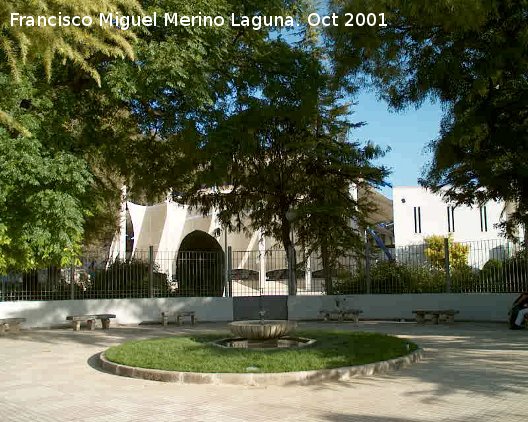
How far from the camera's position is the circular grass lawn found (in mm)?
9938

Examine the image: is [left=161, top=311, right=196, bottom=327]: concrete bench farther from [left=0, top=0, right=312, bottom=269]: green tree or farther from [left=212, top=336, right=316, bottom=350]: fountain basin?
[left=212, top=336, right=316, bottom=350]: fountain basin

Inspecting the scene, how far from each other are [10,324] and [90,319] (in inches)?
95.2

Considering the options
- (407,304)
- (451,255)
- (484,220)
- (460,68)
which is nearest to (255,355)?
(460,68)

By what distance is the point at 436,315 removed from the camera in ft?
64.8

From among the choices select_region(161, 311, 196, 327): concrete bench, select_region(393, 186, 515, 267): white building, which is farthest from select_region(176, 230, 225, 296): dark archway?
select_region(393, 186, 515, 267): white building

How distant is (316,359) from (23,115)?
905 centimetres

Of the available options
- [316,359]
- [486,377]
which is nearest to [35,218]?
[316,359]

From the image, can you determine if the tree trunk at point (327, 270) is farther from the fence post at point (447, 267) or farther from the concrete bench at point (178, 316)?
the concrete bench at point (178, 316)

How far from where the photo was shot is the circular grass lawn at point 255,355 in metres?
9.94

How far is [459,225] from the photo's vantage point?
160 feet

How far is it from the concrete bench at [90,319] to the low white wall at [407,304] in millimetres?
6762

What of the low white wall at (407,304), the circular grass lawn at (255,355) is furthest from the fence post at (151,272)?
the circular grass lawn at (255,355)

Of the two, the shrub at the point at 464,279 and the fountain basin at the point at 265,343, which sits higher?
the shrub at the point at 464,279

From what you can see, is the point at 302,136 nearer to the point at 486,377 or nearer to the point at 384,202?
the point at 486,377
